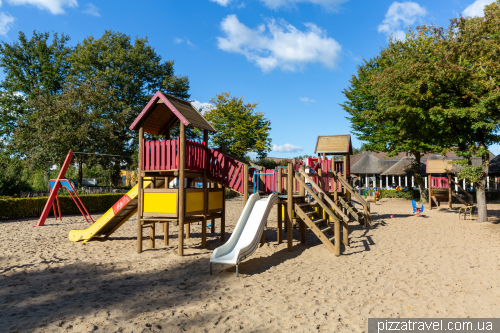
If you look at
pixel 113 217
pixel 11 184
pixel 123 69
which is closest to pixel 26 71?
pixel 123 69

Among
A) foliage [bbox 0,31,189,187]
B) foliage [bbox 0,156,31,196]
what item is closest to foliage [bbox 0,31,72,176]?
foliage [bbox 0,31,189,187]

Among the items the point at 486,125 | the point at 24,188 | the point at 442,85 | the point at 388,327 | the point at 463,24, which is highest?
the point at 463,24

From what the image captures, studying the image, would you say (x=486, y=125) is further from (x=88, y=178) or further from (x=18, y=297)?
(x=88, y=178)

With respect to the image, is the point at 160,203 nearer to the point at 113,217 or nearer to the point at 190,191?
the point at 190,191

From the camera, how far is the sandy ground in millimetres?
4840

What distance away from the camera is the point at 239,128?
36.4m

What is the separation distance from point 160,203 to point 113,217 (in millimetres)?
2584

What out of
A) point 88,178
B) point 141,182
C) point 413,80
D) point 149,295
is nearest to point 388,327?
point 149,295

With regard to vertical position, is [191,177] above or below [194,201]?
above

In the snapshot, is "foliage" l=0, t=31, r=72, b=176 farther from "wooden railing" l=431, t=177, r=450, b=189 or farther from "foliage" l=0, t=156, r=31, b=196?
"wooden railing" l=431, t=177, r=450, b=189

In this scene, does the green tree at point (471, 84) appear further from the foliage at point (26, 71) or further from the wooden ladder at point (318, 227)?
the foliage at point (26, 71)

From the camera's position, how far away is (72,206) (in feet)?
66.4

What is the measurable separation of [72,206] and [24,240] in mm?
9237

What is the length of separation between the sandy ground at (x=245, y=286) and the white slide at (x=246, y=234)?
0.43 metres
